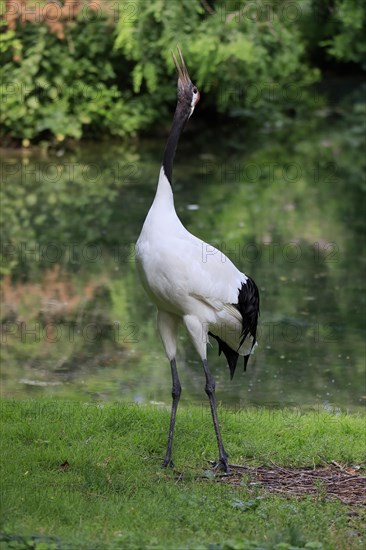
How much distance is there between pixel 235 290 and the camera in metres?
6.15

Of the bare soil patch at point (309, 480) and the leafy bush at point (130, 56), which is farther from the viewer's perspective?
the leafy bush at point (130, 56)

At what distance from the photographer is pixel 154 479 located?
5.65m

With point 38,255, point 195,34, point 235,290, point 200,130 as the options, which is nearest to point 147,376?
point 235,290

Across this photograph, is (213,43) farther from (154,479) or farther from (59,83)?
(154,479)

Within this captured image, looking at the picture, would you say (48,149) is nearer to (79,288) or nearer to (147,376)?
(79,288)

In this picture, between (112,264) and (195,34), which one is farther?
(195,34)

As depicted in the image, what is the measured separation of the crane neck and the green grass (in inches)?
62.1

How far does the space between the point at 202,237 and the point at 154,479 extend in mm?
7102

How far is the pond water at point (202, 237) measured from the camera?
840 centimetres

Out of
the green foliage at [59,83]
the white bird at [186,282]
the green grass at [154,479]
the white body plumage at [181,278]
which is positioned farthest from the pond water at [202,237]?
the white body plumage at [181,278]

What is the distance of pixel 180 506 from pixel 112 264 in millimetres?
6843

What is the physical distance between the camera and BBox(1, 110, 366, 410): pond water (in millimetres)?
8398

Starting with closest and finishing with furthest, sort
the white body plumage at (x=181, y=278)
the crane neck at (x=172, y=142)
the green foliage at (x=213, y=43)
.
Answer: the white body plumage at (x=181, y=278) → the crane neck at (x=172, y=142) → the green foliage at (x=213, y=43)

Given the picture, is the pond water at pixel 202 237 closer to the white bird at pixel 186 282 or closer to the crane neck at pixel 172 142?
the white bird at pixel 186 282
